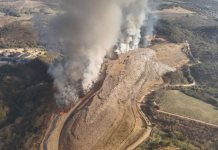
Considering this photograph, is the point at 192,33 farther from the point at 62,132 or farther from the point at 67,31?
the point at 62,132

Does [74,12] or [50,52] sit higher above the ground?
[74,12]

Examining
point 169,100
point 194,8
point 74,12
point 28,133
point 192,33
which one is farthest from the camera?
point 194,8

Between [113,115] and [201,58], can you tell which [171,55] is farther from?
[113,115]

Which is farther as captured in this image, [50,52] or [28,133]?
[50,52]

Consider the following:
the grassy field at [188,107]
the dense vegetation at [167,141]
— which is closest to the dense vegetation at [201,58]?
the grassy field at [188,107]

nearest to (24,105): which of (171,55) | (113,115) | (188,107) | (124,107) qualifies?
(124,107)

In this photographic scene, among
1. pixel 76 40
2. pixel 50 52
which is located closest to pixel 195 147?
pixel 76 40

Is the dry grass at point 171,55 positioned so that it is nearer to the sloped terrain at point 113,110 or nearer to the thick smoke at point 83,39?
the sloped terrain at point 113,110
